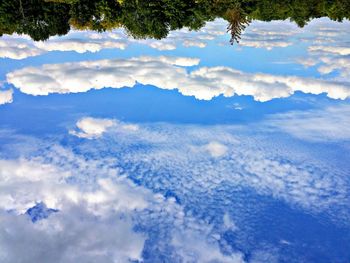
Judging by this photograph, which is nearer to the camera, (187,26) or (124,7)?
(124,7)

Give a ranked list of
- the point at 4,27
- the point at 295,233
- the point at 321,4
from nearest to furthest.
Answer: the point at 4,27, the point at 321,4, the point at 295,233

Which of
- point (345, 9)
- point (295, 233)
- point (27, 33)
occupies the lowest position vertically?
point (295, 233)

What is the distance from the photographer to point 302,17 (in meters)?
51.6

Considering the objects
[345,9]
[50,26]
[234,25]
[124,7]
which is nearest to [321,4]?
[345,9]

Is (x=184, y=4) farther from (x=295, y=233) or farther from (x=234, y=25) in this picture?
(x=295, y=233)

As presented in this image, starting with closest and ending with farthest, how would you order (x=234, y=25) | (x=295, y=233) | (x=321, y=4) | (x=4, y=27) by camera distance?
(x=234, y=25) → (x=4, y=27) → (x=321, y=4) → (x=295, y=233)

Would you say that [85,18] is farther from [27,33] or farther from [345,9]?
[345,9]

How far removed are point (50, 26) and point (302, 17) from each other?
31.6 meters

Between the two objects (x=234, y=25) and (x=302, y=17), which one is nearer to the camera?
(x=234, y=25)

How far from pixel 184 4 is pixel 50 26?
52.8 ft

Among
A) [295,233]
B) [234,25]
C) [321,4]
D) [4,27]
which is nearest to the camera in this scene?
[234,25]

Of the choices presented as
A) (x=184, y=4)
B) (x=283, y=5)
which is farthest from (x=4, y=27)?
(x=283, y=5)

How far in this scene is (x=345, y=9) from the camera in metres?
47.2

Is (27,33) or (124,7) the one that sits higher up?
(124,7)
